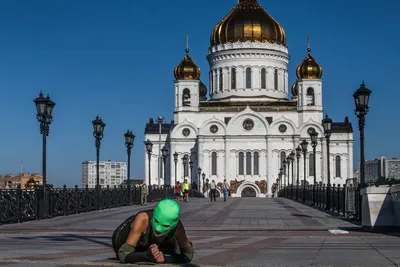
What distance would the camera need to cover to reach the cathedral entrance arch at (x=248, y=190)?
336ft

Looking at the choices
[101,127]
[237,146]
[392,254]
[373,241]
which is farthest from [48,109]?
[237,146]

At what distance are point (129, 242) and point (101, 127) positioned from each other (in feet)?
91.6

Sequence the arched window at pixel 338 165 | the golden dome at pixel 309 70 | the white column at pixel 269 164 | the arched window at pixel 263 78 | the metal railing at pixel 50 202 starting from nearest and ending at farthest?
the metal railing at pixel 50 202
the white column at pixel 269 164
the golden dome at pixel 309 70
the arched window at pixel 338 165
the arched window at pixel 263 78

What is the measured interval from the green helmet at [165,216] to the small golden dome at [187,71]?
9830 centimetres

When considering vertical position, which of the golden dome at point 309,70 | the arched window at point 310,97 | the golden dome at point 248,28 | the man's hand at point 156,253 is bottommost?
the man's hand at point 156,253

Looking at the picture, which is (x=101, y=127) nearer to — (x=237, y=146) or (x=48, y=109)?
(x=48, y=109)

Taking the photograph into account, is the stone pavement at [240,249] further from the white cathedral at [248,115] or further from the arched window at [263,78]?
the arched window at [263,78]

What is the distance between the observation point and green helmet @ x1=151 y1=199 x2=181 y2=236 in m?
8.73

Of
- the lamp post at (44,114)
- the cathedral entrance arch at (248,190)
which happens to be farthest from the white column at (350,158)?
the lamp post at (44,114)

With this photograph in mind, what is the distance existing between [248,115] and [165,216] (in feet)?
312

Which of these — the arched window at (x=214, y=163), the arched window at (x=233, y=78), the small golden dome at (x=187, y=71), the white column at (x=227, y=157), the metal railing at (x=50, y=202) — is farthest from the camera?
the arched window at (x=233, y=78)

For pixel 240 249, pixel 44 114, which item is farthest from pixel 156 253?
pixel 44 114

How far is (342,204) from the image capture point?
98.9 feet

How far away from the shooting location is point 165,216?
8727 mm
